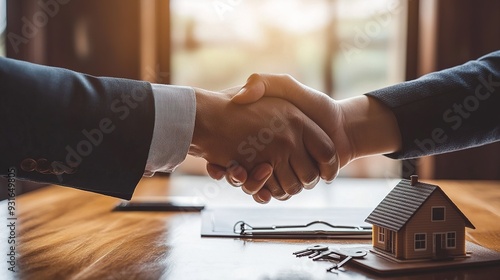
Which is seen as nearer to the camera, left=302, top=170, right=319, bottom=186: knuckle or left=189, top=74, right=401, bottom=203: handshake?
left=189, top=74, right=401, bottom=203: handshake

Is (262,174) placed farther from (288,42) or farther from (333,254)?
(288,42)

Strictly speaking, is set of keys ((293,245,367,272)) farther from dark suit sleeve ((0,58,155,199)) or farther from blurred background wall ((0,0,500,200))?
blurred background wall ((0,0,500,200))

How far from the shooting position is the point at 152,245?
1.12m

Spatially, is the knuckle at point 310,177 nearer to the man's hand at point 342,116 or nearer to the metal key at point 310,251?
the man's hand at point 342,116

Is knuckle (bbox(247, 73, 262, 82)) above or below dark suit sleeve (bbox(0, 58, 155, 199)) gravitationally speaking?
above

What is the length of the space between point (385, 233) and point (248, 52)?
2385mm

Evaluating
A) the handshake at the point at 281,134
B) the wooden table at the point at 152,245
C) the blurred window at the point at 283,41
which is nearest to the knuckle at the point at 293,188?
the handshake at the point at 281,134

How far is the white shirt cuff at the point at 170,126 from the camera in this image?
1.20 meters

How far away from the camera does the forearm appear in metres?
1.47

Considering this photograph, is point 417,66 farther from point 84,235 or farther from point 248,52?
point 84,235

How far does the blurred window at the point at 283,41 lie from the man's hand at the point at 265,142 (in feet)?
6.03

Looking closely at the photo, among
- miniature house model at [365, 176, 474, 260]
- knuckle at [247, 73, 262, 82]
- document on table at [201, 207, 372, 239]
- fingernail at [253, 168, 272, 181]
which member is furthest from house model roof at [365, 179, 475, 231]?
knuckle at [247, 73, 262, 82]

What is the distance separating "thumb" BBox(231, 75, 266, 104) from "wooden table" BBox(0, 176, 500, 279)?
0.96 ft

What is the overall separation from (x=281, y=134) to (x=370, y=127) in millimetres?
232
